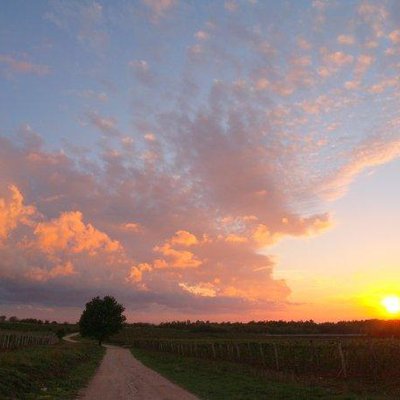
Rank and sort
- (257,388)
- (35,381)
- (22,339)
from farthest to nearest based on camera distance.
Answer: (22,339)
(257,388)
(35,381)

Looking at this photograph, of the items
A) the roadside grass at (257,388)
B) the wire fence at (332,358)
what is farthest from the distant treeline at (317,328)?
the roadside grass at (257,388)

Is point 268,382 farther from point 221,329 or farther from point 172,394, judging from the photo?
point 221,329

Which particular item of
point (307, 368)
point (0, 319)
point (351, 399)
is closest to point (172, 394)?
point (351, 399)

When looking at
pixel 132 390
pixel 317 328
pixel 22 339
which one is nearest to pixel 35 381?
pixel 132 390

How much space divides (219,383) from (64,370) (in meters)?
10.3

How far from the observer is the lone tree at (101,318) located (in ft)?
358

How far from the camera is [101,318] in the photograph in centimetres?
11062

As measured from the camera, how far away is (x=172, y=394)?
19094mm

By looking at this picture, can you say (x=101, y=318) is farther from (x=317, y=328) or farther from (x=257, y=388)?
(x=257, y=388)

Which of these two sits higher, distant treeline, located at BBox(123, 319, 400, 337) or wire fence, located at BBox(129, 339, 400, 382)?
distant treeline, located at BBox(123, 319, 400, 337)

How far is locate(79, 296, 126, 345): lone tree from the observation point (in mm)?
109062

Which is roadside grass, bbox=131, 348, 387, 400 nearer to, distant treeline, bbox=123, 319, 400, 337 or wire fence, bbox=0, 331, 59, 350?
wire fence, bbox=0, 331, 59, 350

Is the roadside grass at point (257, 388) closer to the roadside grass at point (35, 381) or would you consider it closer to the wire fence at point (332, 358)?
the wire fence at point (332, 358)

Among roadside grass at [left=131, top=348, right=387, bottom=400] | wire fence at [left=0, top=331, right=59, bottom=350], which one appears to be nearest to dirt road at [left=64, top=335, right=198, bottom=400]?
roadside grass at [left=131, top=348, right=387, bottom=400]
